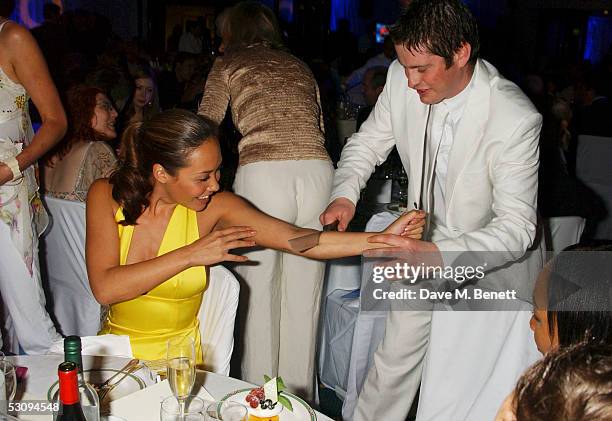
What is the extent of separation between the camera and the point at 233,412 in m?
1.42

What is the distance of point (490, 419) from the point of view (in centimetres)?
231

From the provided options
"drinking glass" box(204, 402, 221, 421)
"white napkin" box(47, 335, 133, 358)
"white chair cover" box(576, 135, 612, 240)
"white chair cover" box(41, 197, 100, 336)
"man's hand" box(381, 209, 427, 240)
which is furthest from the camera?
"white chair cover" box(576, 135, 612, 240)

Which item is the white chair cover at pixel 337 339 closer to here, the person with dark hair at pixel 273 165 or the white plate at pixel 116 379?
the person with dark hair at pixel 273 165

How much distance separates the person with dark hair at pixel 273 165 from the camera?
9.35 feet

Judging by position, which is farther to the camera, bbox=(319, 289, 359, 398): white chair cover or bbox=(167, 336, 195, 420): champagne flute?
bbox=(319, 289, 359, 398): white chair cover

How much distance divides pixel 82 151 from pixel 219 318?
1292 mm

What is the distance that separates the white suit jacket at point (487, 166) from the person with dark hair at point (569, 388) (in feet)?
4.10

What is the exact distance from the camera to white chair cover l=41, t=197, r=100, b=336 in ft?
9.84

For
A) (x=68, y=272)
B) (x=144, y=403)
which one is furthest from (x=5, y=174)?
(x=144, y=403)

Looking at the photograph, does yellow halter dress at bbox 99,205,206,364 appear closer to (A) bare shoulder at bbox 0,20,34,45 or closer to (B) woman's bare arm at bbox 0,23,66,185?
(B) woman's bare arm at bbox 0,23,66,185

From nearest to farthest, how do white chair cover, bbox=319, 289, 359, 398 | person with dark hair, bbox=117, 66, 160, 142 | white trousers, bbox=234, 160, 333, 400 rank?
white trousers, bbox=234, 160, 333, 400
white chair cover, bbox=319, 289, 359, 398
person with dark hair, bbox=117, 66, 160, 142

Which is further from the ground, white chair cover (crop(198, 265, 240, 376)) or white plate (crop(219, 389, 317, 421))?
white plate (crop(219, 389, 317, 421))

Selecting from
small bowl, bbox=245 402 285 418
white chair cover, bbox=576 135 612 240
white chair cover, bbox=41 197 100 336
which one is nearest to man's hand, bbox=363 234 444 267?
small bowl, bbox=245 402 285 418

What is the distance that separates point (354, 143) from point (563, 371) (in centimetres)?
180
